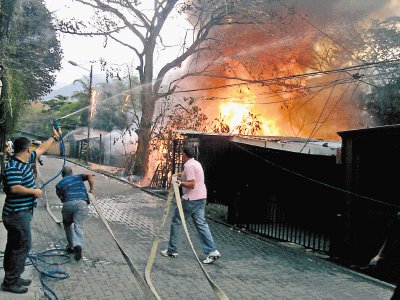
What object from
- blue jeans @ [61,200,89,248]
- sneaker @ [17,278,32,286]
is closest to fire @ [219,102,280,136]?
blue jeans @ [61,200,89,248]

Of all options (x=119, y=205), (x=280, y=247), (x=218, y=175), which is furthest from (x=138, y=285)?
(x=119, y=205)

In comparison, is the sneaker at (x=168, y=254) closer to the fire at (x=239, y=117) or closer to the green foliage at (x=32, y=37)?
the green foliage at (x=32, y=37)

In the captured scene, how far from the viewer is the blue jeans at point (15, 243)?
4.44 meters

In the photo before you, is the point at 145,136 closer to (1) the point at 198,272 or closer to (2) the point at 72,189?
(2) the point at 72,189

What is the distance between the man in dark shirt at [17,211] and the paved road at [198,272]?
10.1 inches

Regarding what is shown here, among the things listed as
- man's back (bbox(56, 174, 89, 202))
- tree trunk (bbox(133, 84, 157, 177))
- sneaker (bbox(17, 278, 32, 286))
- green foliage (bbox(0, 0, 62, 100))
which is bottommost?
sneaker (bbox(17, 278, 32, 286))

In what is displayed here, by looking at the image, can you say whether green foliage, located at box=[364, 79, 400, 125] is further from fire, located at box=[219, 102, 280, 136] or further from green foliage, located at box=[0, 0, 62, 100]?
green foliage, located at box=[0, 0, 62, 100]

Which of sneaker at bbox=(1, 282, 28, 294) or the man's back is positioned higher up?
the man's back

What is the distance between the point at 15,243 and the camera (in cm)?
447

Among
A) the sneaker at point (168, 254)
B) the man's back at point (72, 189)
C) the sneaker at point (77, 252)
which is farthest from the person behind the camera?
the sneaker at point (168, 254)

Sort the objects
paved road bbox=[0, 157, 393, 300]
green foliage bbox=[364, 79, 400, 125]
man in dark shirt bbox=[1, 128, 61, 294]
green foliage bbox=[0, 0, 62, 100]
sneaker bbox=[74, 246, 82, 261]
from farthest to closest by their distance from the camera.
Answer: green foliage bbox=[364, 79, 400, 125] < green foliage bbox=[0, 0, 62, 100] < sneaker bbox=[74, 246, 82, 261] < paved road bbox=[0, 157, 393, 300] < man in dark shirt bbox=[1, 128, 61, 294]

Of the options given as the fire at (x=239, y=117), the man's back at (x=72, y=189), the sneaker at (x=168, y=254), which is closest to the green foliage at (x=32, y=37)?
the man's back at (x=72, y=189)

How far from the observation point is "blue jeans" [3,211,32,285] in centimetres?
444

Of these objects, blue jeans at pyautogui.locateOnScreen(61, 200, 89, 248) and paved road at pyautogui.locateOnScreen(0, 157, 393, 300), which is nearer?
paved road at pyautogui.locateOnScreen(0, 157, 393, 300)
